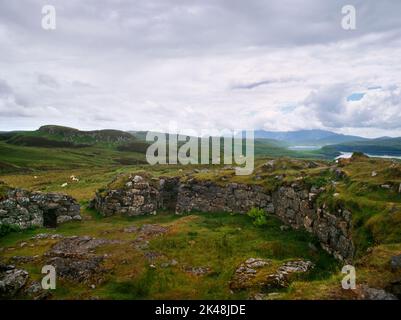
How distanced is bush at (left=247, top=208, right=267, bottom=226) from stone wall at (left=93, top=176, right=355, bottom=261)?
1.48m

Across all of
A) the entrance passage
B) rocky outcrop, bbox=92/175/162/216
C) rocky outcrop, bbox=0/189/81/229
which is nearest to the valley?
rocky outcrop, bbox=92/175/162/216

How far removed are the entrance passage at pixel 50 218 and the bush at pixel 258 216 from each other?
2021 cm

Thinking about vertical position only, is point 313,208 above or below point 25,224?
above

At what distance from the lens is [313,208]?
29.8 metres

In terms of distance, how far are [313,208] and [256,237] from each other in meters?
5.29

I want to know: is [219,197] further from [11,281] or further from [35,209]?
[11,281]

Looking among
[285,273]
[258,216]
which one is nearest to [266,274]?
[285,273]

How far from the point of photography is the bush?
34.0 metres

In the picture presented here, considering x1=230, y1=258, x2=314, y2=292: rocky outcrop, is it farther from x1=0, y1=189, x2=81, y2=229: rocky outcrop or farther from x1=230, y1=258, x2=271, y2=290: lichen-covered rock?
x1=0, y1=189, x2=81, y2=229: rocky outcrop

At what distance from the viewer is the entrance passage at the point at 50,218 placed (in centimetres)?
3769

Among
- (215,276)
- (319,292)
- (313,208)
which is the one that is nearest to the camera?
(319,292)

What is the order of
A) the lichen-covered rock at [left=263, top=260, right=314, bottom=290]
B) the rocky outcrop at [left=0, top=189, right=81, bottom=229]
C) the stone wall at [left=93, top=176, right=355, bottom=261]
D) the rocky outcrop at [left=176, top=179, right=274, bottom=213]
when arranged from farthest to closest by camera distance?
1. the rocky outcrop at [left=176, top=179, right=274, bottom=213]
2. the rocky outcrop at [left=0, top=189, right=81, bottom=229]
3. the stone wall at [left=93, top=176, right=355, bottom=261]
4. the lichen-covered rock at [left=263, top=260, right=314, bottom=290]
